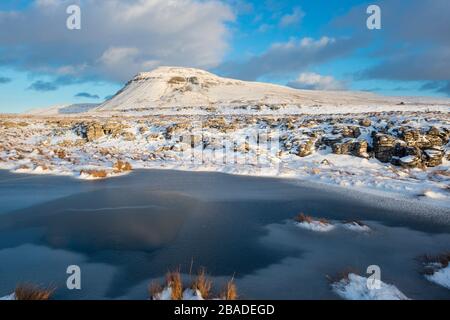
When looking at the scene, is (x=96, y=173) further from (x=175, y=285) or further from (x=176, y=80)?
(x=176, y=80)

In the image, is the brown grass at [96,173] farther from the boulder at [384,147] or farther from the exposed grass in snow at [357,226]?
the boulder at [384,147]

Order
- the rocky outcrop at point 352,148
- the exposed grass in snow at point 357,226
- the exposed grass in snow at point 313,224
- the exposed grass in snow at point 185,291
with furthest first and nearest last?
1. the rocky outcrop at point 352,148
2. the exposed grass in snow at point 313,224
3. the exposed grass in snow at point 357,226
4. the exposed grass in snow at point 185,291

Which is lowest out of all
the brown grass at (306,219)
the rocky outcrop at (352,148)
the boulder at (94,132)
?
the brown grass at (306,219)

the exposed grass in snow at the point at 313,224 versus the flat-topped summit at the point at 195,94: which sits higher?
the flat-topped summit at the point at 195,94

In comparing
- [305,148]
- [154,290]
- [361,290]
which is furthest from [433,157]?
[154,290]

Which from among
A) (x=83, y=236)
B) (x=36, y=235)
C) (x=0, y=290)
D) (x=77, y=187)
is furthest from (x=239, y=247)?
(x=77, y=187)

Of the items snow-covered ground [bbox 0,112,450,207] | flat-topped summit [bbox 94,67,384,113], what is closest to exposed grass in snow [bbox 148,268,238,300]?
snow-covered ground [bbox 0,112,450,207]

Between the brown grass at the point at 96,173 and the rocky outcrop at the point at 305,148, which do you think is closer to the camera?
the brown grass at the point at 96,173

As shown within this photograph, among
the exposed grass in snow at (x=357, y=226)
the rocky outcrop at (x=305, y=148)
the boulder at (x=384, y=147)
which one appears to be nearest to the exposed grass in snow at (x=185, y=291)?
the exposed grass in snow at (x=357, y=226)
